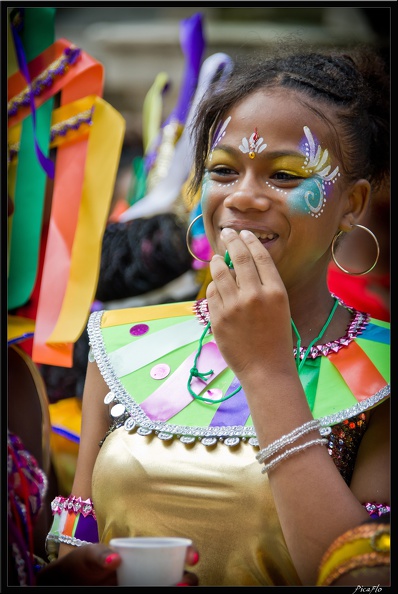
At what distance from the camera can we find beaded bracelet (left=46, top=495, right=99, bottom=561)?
216cm

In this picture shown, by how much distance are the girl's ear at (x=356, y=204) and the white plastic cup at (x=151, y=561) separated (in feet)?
3.08

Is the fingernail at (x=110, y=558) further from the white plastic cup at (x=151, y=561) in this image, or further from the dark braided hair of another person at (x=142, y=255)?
the dark braided hair of another person at (x=142, y=255)

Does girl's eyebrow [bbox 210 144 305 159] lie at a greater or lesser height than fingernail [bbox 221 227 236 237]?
greater

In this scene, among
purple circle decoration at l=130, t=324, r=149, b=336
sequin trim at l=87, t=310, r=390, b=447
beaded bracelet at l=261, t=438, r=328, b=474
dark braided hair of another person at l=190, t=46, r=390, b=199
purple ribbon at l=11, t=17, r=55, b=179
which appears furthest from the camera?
purple ribbon at l=11, t=17, r=55, b=179

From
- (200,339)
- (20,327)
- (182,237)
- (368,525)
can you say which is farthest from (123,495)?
(182,237)

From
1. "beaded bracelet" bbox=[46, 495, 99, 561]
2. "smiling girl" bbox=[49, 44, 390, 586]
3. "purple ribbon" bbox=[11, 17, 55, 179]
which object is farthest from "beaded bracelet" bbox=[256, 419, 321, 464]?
"purple ribbon" bbox=[11, 17, 55, 179]

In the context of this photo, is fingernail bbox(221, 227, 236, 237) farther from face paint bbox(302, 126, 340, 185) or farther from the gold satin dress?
the gold satin dress

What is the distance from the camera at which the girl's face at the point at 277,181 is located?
200cm

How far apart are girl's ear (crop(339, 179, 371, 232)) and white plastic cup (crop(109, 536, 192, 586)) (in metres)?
0.94

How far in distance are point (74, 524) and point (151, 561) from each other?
0.63 m

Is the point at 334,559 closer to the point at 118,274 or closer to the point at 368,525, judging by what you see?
the point at 368,525

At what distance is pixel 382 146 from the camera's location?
226cm

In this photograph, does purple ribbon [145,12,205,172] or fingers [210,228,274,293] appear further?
purple ribbon [145,12,205,172]

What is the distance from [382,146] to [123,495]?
111 centimetres
